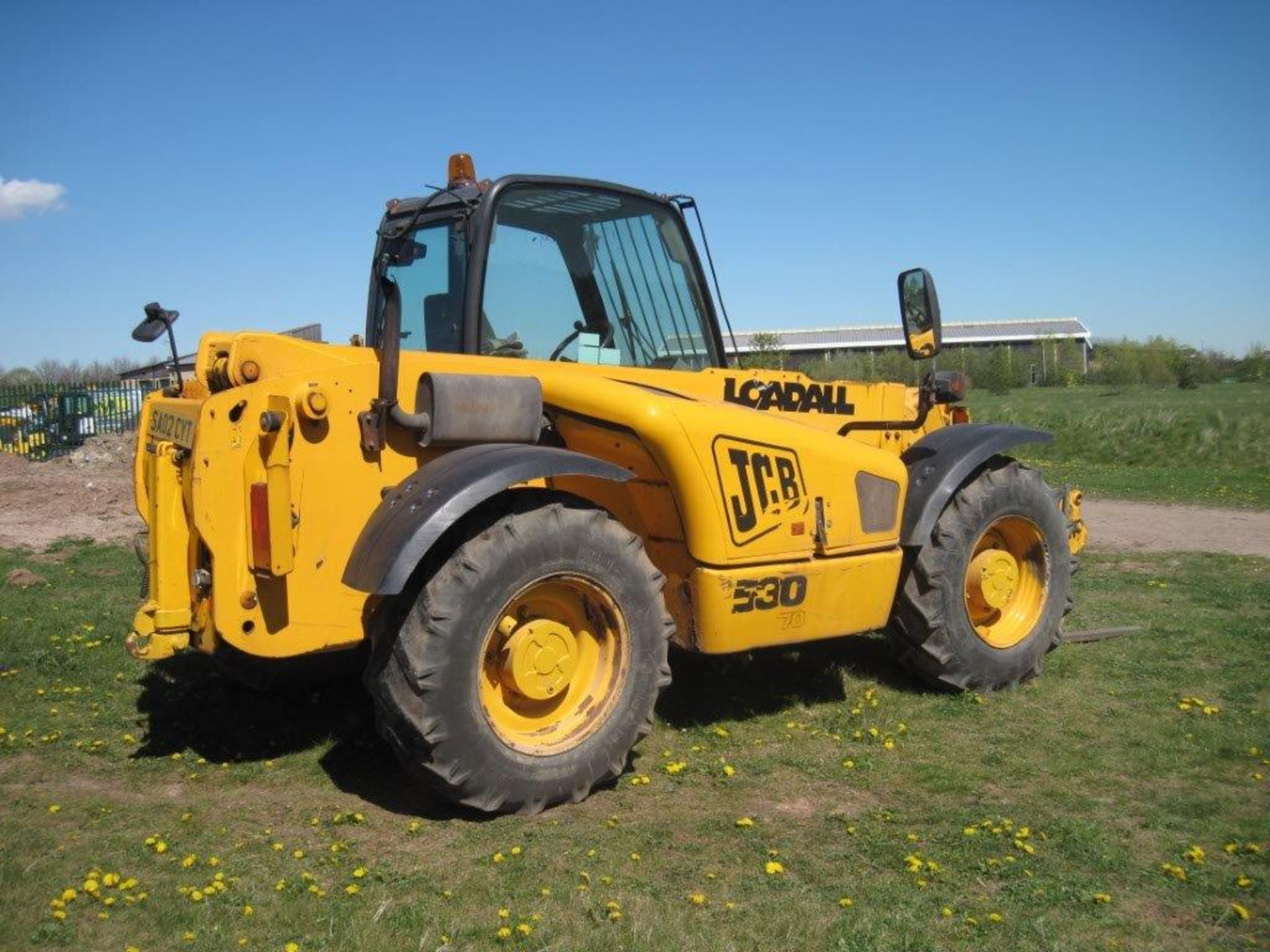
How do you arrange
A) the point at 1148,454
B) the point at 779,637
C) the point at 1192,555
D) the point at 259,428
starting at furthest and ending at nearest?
the point at 1148,454 < the point at 1192,555 < the point at 779,637 < the point at 259,428

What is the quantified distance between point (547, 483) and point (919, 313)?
7.31 ft

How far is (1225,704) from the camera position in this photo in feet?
19.8

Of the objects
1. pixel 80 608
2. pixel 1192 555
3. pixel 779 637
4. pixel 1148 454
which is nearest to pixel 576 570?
pixel 779 637

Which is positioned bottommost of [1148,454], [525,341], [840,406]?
[1148,454]

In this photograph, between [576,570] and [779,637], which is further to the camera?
[779,637]

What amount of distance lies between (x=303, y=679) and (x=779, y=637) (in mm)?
2557

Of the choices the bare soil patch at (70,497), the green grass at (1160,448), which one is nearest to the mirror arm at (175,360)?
the bare soil patch at (70,497)

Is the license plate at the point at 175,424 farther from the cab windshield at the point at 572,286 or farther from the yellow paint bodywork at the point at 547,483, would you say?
the cab windshield at the point at 572,286

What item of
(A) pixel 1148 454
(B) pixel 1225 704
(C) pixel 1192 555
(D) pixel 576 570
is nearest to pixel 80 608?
(D) pixel 576 570

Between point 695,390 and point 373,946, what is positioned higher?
point 695,390

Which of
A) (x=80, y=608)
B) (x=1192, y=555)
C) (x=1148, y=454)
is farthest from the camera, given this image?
(x=1148, y=454)

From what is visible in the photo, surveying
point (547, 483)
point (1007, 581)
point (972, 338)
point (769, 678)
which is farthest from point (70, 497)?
point (972, 338)

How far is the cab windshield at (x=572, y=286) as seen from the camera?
5324 millimetres

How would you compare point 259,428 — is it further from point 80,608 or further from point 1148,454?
point 1148,454
